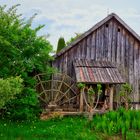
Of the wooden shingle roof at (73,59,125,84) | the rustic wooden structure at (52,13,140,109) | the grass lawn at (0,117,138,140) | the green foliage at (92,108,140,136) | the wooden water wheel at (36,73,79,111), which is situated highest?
the rustic wooden structure at (52,13,140,109)

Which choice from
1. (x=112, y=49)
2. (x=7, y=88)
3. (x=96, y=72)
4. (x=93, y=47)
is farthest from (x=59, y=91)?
(x=7, y=88)

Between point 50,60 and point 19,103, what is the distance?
473 centimetres

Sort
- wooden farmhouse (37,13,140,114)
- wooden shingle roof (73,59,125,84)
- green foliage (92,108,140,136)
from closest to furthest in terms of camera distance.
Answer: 1. green foliage (92,108,140,136)
2. wooden shingle roof (73,59,125,84)
3. wooden farmhouse (37,13,140,114)

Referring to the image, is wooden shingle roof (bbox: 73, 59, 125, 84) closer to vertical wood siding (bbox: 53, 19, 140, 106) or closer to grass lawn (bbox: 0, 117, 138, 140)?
vertical wood siding (bbox: 53, 19, 140, 106)

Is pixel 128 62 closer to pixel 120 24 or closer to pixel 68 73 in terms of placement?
pixel 120 24

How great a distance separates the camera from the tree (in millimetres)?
19453

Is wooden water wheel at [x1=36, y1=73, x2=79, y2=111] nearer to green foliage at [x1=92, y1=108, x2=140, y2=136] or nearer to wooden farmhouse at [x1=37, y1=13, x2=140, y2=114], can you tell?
wooden farmhouse at [x1=37, y1=13, x2=140, y2=114]

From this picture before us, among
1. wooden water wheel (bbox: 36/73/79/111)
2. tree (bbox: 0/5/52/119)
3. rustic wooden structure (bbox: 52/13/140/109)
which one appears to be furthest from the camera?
rustic wooden structure (bbox: 52/13/140/109)

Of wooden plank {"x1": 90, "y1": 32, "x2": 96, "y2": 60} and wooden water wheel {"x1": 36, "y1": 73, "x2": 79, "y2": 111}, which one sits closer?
wooden water wheel {"x1": 36, "y1": 73, "x2": 79, "y2": 111}

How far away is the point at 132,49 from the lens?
2519cm

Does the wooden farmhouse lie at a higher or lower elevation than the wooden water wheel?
higher

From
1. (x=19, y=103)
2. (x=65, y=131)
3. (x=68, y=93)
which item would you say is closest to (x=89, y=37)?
(x=68, y=93)

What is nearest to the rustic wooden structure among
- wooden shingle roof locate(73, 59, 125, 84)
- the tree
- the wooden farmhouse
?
the wooden farmhouse

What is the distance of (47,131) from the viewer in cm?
1669
